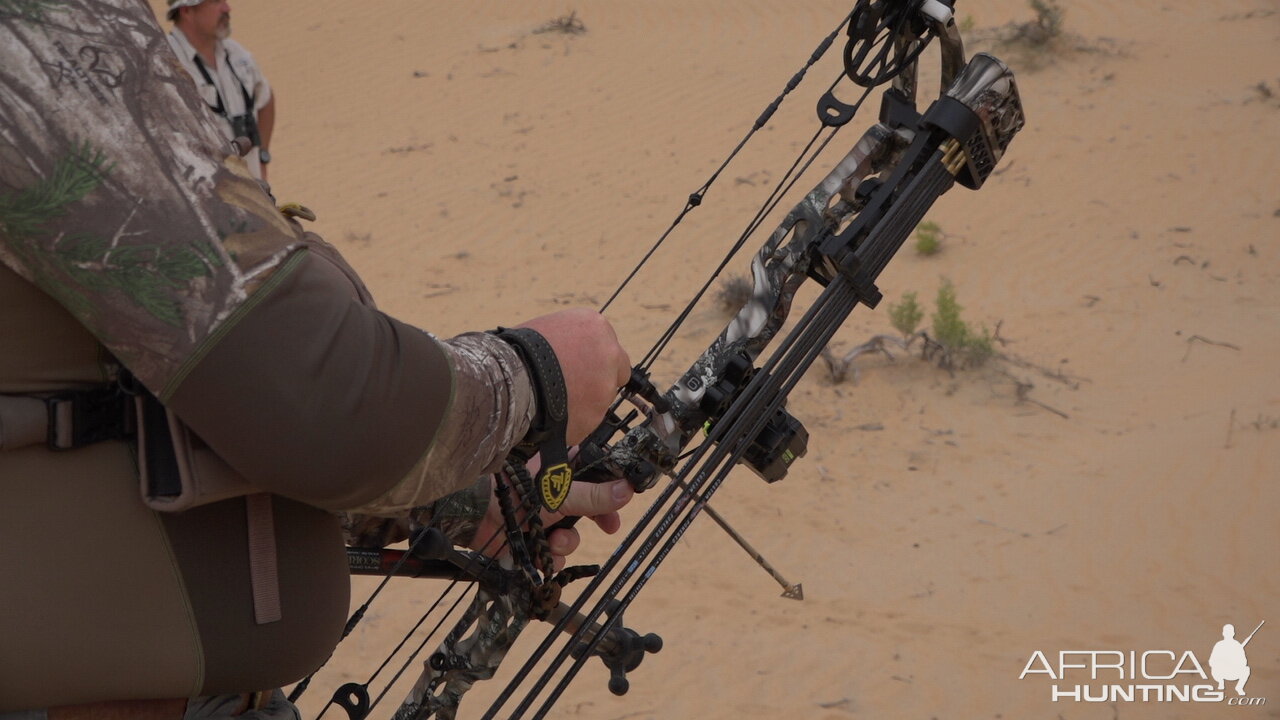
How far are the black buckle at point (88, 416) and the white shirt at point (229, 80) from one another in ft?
15.7

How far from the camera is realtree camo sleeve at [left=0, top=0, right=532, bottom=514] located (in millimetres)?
1145

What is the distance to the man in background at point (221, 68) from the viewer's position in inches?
238

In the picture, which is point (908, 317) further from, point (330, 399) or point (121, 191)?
point (121, 191)

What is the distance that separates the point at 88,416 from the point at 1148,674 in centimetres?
427

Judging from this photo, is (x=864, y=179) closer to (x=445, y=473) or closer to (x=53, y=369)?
(x=445, y=473)

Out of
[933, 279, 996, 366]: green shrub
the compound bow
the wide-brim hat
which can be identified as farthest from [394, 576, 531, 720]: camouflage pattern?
[933, 279, 996, 366]: green shrub

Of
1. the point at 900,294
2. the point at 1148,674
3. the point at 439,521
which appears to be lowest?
the point at 439,521

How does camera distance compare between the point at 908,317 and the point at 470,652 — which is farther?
the point at 908,317

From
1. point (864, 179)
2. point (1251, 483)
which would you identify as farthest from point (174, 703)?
point (1251, 483)

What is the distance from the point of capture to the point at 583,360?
1.65m

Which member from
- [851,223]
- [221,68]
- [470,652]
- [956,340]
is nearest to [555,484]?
[851,223]

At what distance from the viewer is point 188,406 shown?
1.24m

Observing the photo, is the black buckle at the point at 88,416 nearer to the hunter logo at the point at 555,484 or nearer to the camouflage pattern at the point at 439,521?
the hunter logo at the point at 555,484

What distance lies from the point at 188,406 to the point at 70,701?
477 millimetres
